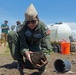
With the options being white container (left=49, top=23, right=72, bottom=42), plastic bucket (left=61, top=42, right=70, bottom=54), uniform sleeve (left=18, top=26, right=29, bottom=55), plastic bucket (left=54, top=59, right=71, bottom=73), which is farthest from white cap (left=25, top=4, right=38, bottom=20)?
white container (left=49, top=23, right=72, bottom=42)

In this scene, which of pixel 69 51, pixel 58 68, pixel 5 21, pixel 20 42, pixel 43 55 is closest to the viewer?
pixel 43 55

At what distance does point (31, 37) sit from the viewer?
523 cm

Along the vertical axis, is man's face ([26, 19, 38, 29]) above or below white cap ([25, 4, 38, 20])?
below

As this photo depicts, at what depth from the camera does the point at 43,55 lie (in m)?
4.96

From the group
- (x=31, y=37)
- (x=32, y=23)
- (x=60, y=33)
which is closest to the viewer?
(x=32, y=23)

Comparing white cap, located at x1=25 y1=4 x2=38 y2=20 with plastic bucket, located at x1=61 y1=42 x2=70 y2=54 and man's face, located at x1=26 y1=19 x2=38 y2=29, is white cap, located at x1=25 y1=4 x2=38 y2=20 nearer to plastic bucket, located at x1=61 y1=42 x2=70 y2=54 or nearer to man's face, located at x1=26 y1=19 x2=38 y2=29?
man's face, located at x1=26 y1=19 x2=38 y2=29

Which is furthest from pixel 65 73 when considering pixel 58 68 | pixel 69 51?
pixel 69 51

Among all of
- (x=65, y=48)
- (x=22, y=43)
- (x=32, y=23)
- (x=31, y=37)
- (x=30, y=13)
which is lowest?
(x=65, y=48)

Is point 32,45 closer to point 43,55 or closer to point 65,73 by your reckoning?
point 43,55

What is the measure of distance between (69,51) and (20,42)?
1141 cm

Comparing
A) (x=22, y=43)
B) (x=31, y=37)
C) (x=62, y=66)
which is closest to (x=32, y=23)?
(x=31, y=37)

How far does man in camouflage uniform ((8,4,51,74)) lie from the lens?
4.96 metres

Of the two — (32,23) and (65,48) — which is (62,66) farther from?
(65,48)

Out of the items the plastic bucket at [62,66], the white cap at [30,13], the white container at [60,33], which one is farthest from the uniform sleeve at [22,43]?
the white container at [60,33]
